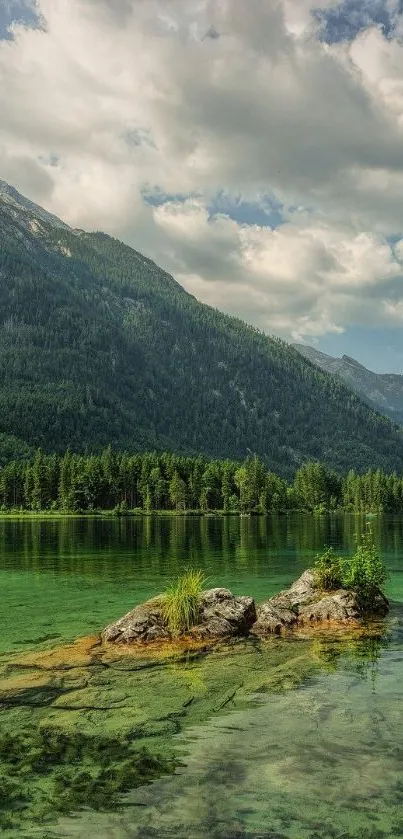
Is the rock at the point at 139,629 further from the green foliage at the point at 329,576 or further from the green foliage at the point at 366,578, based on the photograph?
the green foliage at the point at 366,578

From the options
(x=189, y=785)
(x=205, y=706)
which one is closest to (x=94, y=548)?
(x=205, y=706)

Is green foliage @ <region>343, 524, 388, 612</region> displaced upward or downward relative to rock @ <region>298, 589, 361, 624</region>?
upward

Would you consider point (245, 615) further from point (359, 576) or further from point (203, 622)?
point (359, 576)

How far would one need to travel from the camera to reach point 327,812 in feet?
37.9

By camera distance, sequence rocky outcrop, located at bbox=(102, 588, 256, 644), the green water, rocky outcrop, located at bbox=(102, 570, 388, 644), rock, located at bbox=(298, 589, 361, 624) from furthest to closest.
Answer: rock, located at bbox=(298, 589, 361, 624)
rocky outcrop, located at bbox=(102, 570, 388, 644)
rocky outcrop, located at bbox=(102, 588, 256, 644)
the green water

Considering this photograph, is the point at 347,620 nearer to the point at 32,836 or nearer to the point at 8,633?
the point at 8,633

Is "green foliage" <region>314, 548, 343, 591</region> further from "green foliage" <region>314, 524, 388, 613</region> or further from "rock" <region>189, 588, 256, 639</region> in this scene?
"rock" <region>189, 588, 256, 639</region>

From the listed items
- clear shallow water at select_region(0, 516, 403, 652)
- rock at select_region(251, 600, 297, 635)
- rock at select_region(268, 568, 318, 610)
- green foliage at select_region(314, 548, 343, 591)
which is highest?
green foliage at select_region(314, 548, 343, 591)

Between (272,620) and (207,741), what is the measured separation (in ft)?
50.4

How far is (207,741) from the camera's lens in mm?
15219

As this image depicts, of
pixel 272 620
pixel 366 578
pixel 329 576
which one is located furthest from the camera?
pixel 329 576

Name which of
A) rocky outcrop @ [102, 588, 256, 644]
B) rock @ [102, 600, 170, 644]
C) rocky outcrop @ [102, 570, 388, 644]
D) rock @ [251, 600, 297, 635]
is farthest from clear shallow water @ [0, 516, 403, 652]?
rock @ [251, 600, 297, 635]

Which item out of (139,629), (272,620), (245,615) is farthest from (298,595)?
(139,629)

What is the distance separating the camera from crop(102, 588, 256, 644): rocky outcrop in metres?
27.3
